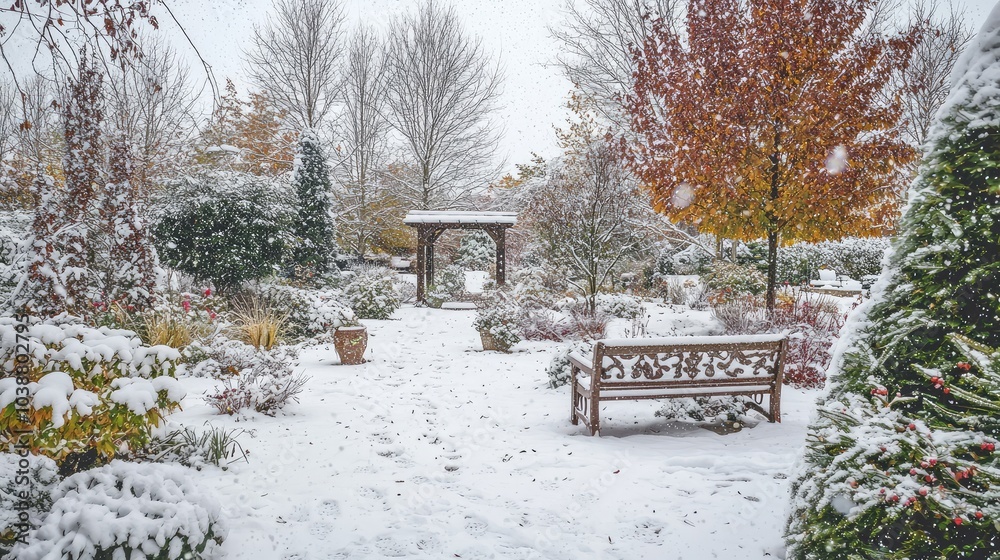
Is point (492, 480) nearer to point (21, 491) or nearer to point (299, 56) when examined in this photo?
point (21, 491)

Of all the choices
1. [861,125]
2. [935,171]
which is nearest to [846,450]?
[935,171]

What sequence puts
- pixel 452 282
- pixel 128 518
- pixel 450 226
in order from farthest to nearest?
pixel 452 282 < pixel 450 226 < pixel 128 518

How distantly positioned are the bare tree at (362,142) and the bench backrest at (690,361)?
672 inches

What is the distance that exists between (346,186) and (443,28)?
743 cm

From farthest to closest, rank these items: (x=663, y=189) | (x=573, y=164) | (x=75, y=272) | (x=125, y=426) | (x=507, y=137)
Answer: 1. (x=507, y=137)
2. (x=573, y=164)
3. (x=663, y=189)
4. (x=75, y=272)
5. (x=125, y=426)

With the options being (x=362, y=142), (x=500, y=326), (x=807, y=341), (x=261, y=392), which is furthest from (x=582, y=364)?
(x=362, y=142)

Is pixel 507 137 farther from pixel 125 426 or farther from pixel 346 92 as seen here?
pixel 125 426

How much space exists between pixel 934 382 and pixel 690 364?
3083 mm

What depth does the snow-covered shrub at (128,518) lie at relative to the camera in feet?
7.05

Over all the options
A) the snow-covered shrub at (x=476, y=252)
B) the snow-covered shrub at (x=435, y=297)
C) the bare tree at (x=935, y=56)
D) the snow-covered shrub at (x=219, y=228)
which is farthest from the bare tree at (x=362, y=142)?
the bare tree at (x=935, y=56)

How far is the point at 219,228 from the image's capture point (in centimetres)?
1000

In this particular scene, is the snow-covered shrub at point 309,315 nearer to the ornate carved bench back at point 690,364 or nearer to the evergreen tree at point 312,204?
the evergreen tree at point 312,204

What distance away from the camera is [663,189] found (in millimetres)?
7199

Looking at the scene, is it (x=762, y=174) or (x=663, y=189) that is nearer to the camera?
(x=762, y=174)
